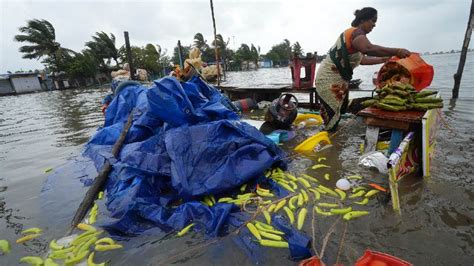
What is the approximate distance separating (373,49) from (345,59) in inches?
27.2

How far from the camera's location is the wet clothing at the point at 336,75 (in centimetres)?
478

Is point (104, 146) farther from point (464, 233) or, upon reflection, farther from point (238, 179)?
point (464, 233)

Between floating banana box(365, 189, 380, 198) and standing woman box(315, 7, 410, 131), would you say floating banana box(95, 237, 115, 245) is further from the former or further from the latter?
standing woman box(315, 7, 410, 131)

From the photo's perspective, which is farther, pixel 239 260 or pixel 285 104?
pixel 285 104

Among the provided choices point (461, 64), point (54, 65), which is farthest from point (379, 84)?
point (54, 65)

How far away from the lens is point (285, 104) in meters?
6.44

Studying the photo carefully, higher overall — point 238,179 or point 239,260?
point 238,179

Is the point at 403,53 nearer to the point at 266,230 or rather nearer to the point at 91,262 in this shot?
the point at 266,230

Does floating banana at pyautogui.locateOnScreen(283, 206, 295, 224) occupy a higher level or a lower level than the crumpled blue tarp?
lower

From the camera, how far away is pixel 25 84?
38.8 metres

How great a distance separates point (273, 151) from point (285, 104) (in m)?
2.71

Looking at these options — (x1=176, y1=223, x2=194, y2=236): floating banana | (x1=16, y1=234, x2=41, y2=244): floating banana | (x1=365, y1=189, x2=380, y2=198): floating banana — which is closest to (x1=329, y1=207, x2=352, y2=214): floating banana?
(x1=365, y1=189, x2=380, y2=198): floating banana

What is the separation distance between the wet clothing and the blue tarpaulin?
195 cm

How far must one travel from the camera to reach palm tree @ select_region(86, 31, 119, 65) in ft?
127
